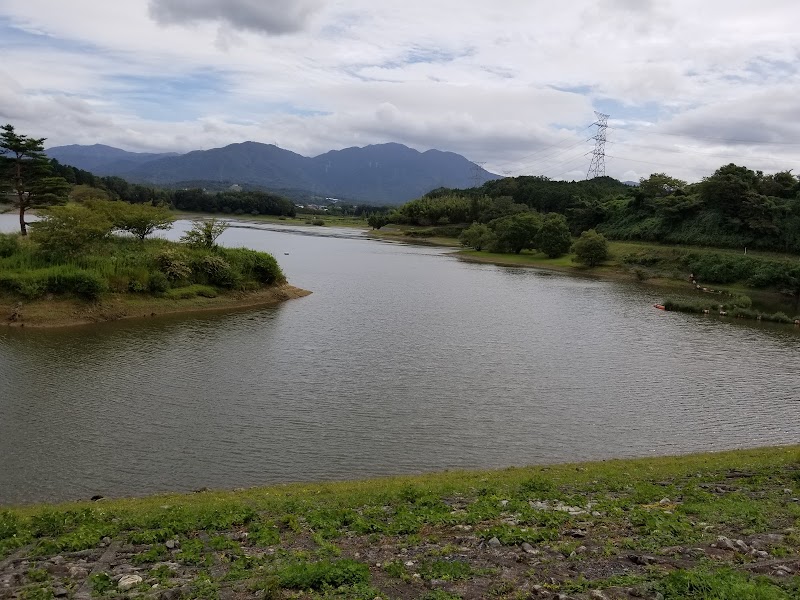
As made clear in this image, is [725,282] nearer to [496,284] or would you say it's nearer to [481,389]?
[496,284]

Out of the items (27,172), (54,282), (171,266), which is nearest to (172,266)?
(171,266)

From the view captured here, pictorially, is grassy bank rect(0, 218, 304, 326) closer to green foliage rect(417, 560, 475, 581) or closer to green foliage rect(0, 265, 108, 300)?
green foliage rect(0, 265, 108, 300)

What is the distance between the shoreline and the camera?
36719 mm

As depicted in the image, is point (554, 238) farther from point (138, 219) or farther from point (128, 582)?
point (128, 582)

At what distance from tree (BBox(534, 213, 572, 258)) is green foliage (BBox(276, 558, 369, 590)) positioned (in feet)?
335

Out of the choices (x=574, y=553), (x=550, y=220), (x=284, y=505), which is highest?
(x=550, y=220)

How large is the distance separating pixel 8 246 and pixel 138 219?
12397 mm

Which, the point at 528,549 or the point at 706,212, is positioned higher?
the point at 706,212

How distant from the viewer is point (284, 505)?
42.2 feet

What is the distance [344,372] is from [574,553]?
19631 mm

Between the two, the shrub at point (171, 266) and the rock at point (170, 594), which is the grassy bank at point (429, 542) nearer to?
the rock at point (170, 594)

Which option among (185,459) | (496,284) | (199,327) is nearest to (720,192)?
(496,284)

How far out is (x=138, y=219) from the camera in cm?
5306

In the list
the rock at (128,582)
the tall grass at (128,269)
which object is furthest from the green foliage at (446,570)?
the tall grass at (128,269)
